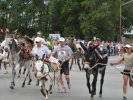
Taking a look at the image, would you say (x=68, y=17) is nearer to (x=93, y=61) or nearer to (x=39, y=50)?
(x=39, y=50)

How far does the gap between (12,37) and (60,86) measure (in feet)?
8.69

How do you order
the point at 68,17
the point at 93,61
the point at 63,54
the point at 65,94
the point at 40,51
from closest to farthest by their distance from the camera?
1. the point at 93,61
2. the point at 40,51
3. the point at 65,94
4. the point at 63,54
5. the point at 68,17

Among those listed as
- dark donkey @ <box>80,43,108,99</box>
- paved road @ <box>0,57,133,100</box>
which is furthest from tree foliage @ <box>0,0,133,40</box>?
dark donkey @ <box>80,43,108,99</box>

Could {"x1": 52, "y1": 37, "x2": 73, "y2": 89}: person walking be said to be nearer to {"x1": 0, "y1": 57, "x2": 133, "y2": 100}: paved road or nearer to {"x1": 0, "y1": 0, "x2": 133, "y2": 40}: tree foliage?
{"x1": 0, "y1": 57, "x2": 133, "y2": 100}: paved road

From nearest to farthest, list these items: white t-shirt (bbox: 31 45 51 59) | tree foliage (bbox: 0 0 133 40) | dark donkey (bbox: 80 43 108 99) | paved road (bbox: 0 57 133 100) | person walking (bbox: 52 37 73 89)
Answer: dark donkey (bbox: 80 43 108 99) < white t-shirt (bbox: 31 45 51 59) < paved road (bbox: 0 57 133 100) < person walking (bbox: 52 37 73 89) < tree foliage (bbox: 0 0 133 40)

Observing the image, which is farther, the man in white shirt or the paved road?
the paved road

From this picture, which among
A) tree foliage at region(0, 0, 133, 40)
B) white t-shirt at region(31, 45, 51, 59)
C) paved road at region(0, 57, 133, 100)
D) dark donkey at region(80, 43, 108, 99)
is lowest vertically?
paved road at region(0, 57, 133, 100)

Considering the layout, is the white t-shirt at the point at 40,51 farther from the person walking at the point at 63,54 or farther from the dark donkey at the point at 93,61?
the person walking at the point at 63,54

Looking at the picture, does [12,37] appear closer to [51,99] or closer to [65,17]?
[51,99]

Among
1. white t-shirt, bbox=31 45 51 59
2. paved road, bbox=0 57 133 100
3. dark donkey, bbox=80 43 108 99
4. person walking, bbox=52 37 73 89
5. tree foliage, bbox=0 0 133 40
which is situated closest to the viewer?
dark donkey, bbox=80 43 108 99

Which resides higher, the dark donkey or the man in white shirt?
the man in white shirt

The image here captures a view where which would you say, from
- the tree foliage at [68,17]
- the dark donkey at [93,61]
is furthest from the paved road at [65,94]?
the tree foliage at [68,17]

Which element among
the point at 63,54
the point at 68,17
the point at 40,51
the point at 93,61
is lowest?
the point at 93,61

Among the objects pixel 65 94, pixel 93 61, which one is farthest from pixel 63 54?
pixel 93 61
